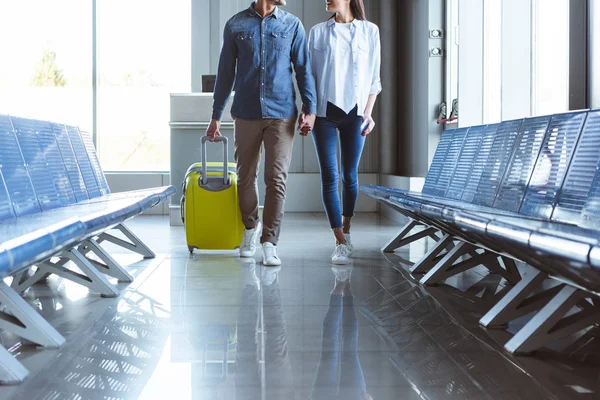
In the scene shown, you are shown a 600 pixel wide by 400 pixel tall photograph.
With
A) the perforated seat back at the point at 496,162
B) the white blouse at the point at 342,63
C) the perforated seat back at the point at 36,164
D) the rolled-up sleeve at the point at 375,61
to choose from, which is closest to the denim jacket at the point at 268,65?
the white blouse at the point at 342,63

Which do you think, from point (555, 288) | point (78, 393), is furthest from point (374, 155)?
point (78, 393)

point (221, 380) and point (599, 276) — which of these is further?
point (221, 380)

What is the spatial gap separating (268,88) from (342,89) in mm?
476

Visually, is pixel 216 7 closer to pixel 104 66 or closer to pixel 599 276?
pixel 104 66

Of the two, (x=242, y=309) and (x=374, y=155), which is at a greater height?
(x=374, y=155)

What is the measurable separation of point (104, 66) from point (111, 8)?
0.78m

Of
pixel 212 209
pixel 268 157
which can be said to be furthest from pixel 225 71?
pixel 212 209

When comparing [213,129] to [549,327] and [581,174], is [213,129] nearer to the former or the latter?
[581,174]

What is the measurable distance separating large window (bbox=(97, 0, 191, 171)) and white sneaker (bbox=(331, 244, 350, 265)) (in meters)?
5.71

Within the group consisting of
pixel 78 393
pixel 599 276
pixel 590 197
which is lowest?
pixel 78 393

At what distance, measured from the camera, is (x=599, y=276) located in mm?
1831

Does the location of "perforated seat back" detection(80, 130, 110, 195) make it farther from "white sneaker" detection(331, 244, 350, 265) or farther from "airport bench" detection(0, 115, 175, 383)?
"white sneaker" detection(331, 244, 350, 265)

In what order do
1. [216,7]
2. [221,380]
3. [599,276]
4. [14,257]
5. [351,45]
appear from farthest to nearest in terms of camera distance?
1. [216,7]
2. [351,45]
3. [221,380]
4. [14,257]
5. [599,276]

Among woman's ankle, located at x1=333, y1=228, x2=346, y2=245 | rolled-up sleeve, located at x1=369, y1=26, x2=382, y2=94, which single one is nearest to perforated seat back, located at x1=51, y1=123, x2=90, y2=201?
woman's ankle, located at x1=333, y1=228, x2=346, y2=245
